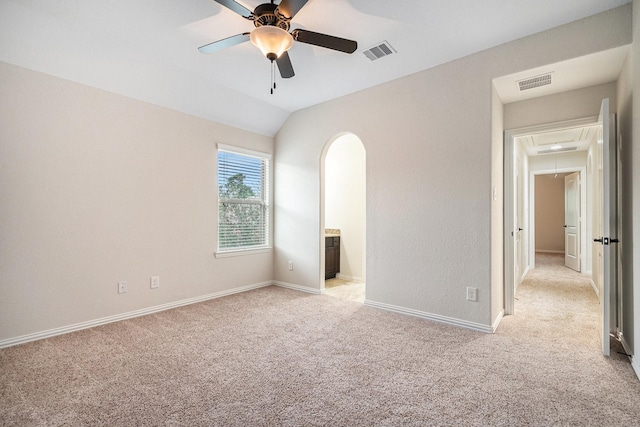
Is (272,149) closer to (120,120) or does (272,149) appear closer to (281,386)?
(120,120)

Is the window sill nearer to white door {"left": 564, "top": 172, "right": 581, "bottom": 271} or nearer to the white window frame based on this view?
the white window frame

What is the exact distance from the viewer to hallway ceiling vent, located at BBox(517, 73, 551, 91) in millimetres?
2908

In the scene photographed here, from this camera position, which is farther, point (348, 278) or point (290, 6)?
point (348, 278)

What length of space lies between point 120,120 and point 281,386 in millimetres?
3184

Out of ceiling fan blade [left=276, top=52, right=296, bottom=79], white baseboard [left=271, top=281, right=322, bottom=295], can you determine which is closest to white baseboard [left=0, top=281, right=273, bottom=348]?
white baseboard [left=271, top=281, right=322, bottom=295]

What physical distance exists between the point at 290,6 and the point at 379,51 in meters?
1.31

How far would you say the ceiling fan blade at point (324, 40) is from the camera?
2199mm

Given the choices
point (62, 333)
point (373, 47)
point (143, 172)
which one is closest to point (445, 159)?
point (373, 47)

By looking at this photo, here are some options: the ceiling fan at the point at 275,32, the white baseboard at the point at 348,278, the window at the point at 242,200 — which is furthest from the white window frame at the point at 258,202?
the ceiling fan at the point at 275,32

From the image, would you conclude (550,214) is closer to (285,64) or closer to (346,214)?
(346,214)

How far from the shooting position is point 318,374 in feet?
7.23

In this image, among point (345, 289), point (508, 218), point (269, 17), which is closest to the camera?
point (269, 17)

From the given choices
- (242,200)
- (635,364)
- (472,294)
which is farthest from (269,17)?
(635,364)

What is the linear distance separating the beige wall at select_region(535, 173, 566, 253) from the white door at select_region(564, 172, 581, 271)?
256cm
